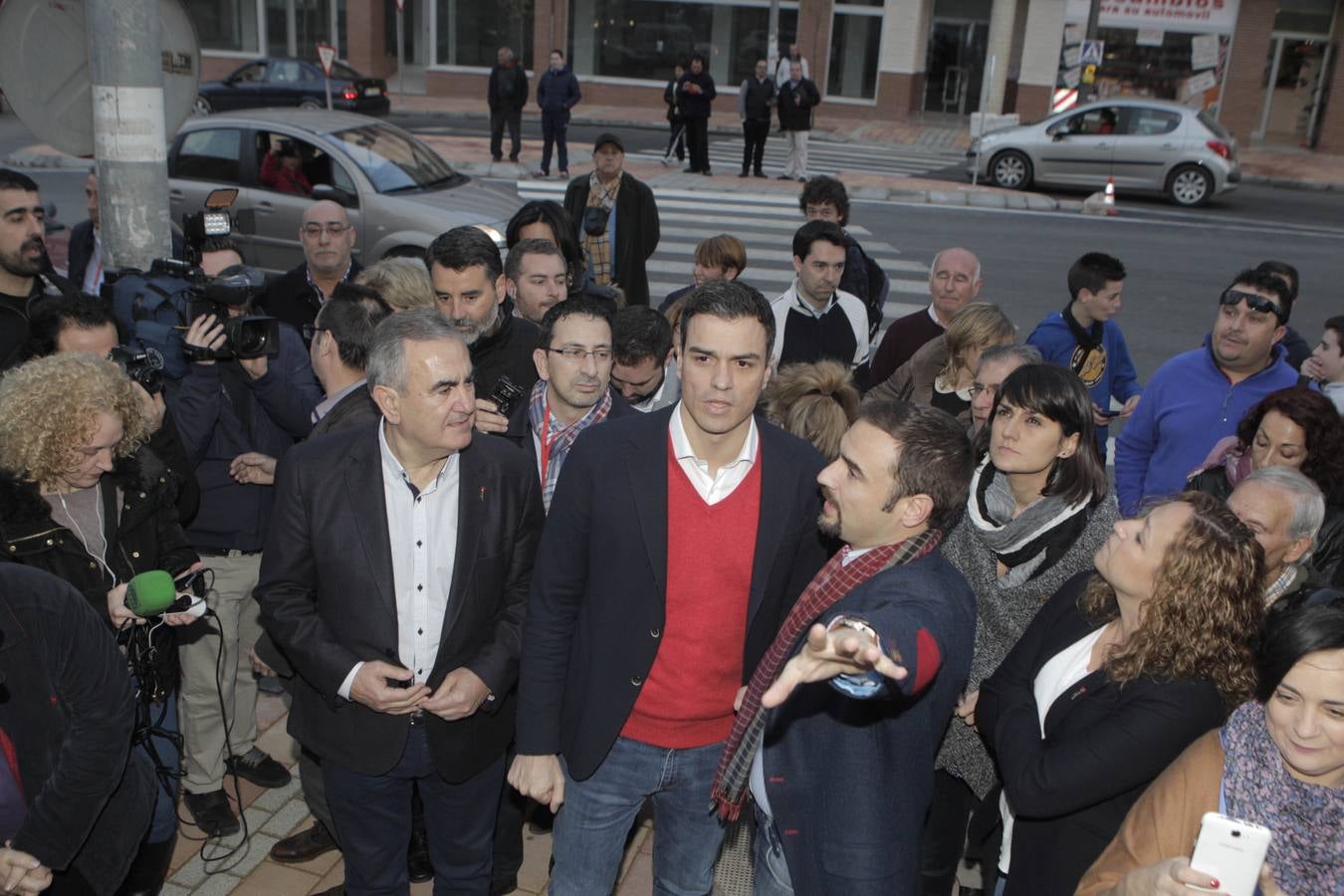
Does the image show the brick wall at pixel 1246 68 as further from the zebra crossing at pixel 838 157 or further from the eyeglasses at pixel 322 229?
the eyeglasses at pixel 322 229

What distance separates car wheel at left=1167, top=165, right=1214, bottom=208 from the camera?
1939 centimetres

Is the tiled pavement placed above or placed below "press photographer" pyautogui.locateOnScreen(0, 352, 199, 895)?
below

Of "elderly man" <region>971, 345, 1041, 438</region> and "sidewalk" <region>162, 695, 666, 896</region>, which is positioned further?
"elderly man" <region>971, 345, 1041, 438</region>

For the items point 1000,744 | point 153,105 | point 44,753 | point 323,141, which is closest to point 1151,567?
point 1000,744

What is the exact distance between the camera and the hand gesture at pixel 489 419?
4152 millimetres

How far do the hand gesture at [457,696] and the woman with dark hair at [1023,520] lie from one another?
1.51 metres

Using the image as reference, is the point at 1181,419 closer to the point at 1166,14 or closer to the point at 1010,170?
the point at 1010,170

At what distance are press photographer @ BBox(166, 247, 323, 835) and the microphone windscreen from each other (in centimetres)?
91

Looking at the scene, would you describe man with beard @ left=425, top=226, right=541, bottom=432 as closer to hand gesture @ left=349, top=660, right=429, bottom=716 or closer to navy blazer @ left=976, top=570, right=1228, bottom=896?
hand gesture @ left=349, top=660, right=429, bottom=716

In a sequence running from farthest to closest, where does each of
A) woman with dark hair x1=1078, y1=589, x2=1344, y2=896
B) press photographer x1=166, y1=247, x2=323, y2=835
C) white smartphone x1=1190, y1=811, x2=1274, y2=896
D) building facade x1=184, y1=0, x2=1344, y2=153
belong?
building facade x1=184, y1=0, x2=1344, y2=153 → press photographer x1=166, y1=247, x2=323, y2=835 → woman with dark hair x1=1078, y1=589, x2=1344, y2=896 → white smartphone x1=1190, y1=811, x2=1274, y2=896

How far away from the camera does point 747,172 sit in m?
20.0

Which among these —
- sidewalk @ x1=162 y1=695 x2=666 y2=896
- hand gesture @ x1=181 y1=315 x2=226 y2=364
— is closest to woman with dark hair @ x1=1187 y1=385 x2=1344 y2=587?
sidewalk @ x1=162 y1=695 x2=666 y2=896

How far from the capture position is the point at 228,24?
1281 inches

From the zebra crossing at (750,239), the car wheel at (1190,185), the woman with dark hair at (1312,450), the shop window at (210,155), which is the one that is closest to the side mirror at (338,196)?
the shop window at (210,155)
